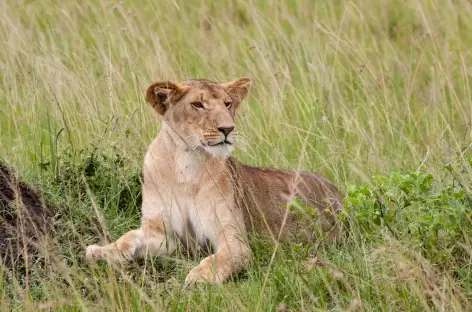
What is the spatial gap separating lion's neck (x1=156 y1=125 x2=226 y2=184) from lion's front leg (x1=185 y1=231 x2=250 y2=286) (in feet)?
1.22

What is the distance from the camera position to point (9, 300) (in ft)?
16.1

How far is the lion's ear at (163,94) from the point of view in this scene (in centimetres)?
610

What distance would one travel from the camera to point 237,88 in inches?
253

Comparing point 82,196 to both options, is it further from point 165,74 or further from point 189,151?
point 165,74

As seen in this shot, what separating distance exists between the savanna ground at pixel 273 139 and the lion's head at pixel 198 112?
0.32 metres

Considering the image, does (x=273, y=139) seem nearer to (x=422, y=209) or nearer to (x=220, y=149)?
(x=220, y=149)

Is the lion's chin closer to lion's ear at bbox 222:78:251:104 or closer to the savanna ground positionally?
the savanna ground

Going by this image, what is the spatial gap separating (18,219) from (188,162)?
3.18 ft

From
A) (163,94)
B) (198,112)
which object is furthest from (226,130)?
(163,94)

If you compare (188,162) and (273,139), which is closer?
(188,162)

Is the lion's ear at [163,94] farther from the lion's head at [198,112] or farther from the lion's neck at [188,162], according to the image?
the lion's neck at [188,162]

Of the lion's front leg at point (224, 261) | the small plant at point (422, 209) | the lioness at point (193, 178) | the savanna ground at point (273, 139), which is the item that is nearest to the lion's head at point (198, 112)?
the lioness at point (193, 178)

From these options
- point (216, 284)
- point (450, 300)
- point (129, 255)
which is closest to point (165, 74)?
point (129, 255)

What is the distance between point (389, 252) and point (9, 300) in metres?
1.70
